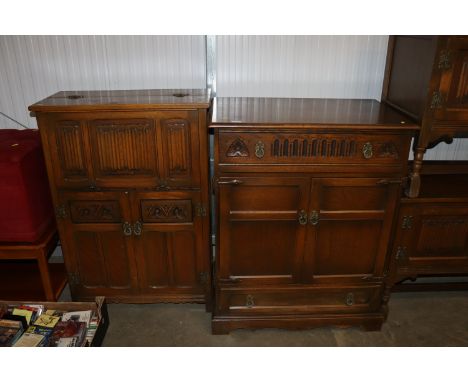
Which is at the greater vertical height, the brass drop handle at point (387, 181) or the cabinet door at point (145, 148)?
the cabinet door at point (145, 148)

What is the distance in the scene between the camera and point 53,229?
2201 mm

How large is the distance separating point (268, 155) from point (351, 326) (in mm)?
1179

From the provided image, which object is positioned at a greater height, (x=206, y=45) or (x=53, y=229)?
(x=206, y=45)

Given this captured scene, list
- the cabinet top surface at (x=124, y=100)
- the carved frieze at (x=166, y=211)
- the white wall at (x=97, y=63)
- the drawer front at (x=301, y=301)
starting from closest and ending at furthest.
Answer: the cabinet top surface at (x=124, y=100)
the carved frieze at (x=166, y=211)
the drawer front at (x=301, y=301)
the white wall at (x=97, y=63)

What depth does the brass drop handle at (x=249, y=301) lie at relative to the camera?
2.09 meters

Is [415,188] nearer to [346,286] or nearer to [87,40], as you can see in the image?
[346,286]

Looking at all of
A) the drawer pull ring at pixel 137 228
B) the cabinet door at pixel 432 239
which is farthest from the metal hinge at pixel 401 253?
the drawer pull ring at pixel 137 228

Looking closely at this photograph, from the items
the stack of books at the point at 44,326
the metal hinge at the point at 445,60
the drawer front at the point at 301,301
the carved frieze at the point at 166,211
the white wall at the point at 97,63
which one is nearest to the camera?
the metal hinge at the point at 445,60

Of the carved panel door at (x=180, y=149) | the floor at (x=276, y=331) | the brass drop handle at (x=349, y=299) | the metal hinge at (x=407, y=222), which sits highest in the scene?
the carved panel door at (x=180, y=149)

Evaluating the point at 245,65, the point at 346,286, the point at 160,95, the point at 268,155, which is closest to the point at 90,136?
the point at 160,95

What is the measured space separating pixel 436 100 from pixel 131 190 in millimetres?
1525

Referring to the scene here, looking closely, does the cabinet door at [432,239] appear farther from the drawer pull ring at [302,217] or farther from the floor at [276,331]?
the drawer pull ring at [302,217]

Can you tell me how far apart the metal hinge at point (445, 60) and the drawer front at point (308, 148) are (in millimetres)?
341

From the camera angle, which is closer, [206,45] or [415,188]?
[415,188]
